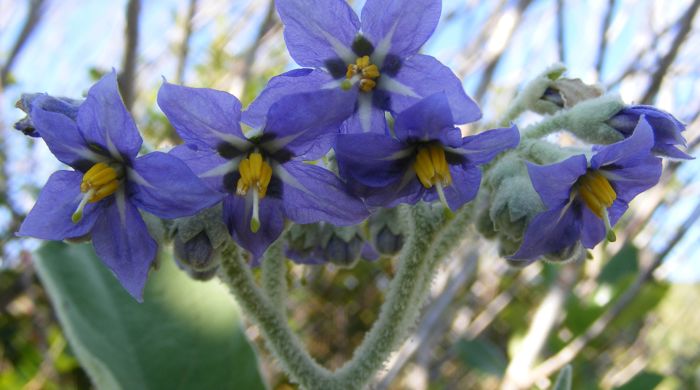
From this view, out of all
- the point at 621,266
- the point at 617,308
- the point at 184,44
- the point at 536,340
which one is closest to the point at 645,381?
the point at 617,308

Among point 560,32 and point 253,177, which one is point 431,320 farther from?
point 253,177

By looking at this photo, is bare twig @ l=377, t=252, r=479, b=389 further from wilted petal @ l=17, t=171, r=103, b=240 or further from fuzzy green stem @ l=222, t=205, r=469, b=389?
wilted petal @ l=17, t=171, r=103, b=240

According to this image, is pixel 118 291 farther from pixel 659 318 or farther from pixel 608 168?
pixel 659 318

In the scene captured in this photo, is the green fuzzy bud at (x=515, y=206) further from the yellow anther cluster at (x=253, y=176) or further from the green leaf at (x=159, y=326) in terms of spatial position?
the green leaf at (x=159, y=326)

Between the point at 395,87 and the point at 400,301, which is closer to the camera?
the point at 395,87

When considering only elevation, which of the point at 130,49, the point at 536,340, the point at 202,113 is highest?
the point at 202,113

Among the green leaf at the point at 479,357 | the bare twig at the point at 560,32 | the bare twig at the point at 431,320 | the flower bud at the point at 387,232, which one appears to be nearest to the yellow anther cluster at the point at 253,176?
the flower bud at the point at 387,232

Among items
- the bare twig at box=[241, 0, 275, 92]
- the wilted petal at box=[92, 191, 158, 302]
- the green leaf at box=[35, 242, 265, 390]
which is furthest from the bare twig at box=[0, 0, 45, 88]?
the wilted petal at box=[92, 191, 158, 302]
